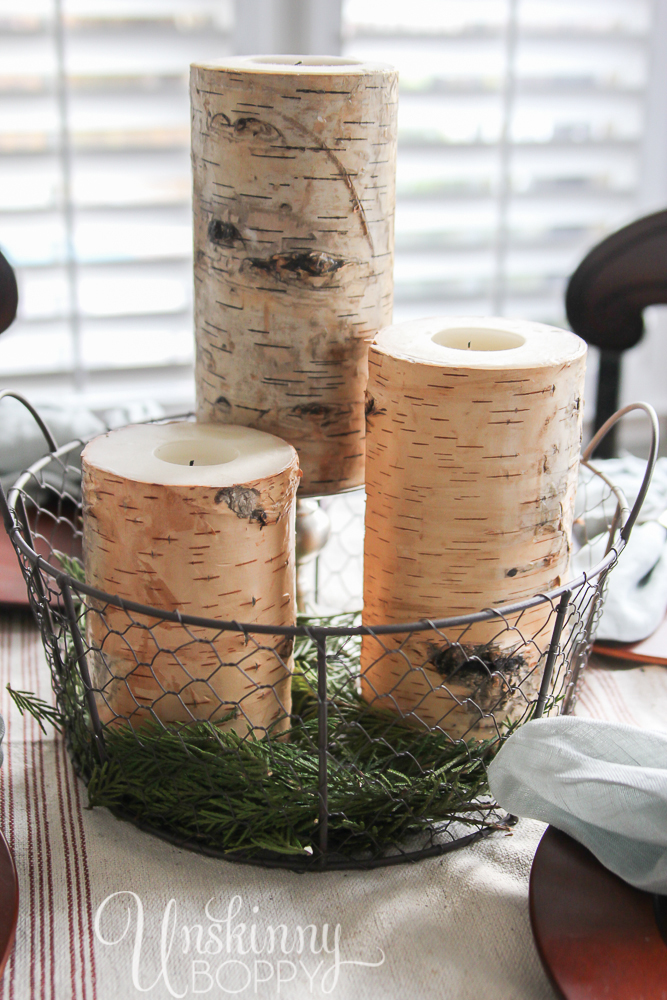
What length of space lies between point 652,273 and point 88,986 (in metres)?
0.73

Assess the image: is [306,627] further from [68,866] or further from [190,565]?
[68,866]

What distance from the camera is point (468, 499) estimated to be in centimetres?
54

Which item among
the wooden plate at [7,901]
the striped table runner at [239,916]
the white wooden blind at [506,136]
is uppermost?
the white wooden blind at [506,136]

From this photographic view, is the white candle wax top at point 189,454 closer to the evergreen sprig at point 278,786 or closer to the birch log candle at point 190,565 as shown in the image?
the birch log candle at point 190,565

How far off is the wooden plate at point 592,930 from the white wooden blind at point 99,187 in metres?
0.83

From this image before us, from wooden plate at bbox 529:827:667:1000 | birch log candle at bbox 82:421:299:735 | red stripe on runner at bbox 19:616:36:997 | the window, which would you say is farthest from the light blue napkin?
the window

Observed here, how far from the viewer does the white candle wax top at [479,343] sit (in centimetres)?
53

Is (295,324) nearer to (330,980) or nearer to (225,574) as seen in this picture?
(225,574)

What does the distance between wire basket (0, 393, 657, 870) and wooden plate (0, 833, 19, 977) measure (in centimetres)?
7

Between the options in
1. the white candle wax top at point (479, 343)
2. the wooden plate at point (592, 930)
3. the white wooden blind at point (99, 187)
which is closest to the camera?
the wooden plate at point (592, 930)

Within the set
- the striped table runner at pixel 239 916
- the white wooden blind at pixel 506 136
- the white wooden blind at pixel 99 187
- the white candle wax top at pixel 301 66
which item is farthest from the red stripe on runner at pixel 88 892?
the white wooden blind at pixel 506 136

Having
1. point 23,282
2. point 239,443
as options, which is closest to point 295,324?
point 239,443

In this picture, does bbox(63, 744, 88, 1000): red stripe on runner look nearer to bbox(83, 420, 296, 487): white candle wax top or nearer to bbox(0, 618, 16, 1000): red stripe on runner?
bbox(0, 618, 16, 1000): red stripe on runner

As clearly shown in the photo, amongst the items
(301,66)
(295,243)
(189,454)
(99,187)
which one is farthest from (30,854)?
(99,187)
